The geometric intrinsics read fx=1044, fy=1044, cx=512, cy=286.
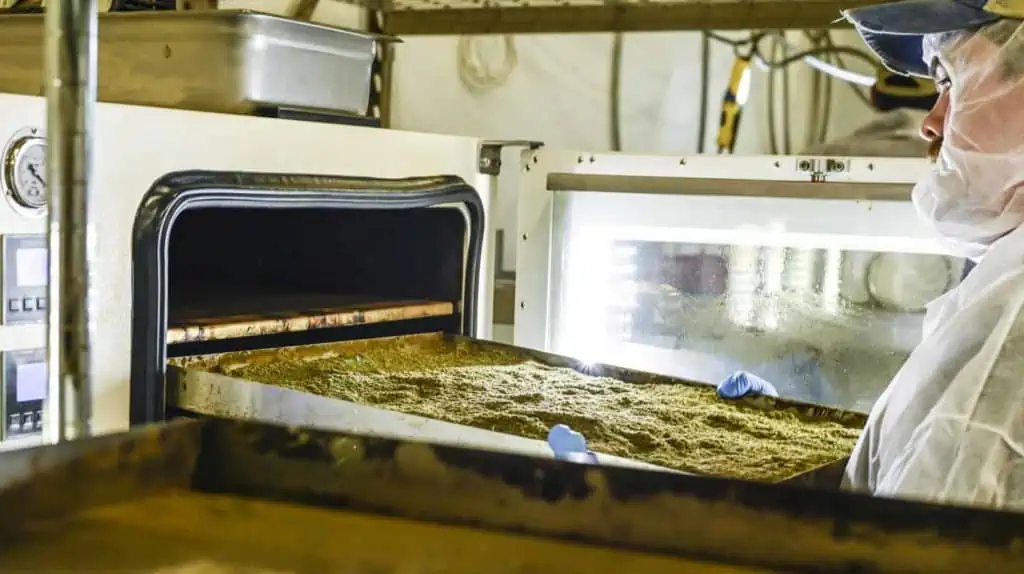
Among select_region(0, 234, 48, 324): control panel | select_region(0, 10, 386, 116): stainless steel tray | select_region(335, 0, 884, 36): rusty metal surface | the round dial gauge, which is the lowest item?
select_region(0, 234, 48, 324): control panel

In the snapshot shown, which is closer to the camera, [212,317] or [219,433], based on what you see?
[219,433]

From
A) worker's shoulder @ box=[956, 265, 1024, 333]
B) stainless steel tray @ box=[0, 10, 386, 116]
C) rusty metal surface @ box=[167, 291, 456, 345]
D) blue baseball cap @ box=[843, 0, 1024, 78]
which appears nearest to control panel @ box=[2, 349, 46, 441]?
rusty metal surface @ box=[167, 291, 456, 345]

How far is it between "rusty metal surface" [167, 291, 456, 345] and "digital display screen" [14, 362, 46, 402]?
0.25 m

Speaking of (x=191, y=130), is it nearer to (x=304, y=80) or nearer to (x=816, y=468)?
(x=304, y=80)

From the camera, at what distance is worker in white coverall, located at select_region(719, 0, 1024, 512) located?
1.00m

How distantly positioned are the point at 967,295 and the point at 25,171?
1.02 m

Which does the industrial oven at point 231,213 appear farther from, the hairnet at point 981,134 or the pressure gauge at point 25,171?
the hairnet at point 981,134

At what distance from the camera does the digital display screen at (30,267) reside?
1.06 metres

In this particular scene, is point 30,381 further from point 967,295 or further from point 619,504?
point 967,295

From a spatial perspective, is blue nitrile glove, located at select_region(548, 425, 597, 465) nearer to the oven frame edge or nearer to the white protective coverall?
the white protective coverall

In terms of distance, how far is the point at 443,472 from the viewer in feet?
1.77

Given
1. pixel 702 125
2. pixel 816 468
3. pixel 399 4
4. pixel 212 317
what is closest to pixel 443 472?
pixel 816 468

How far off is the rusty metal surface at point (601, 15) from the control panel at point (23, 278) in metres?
1.27

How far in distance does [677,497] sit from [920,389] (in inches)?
27.6
